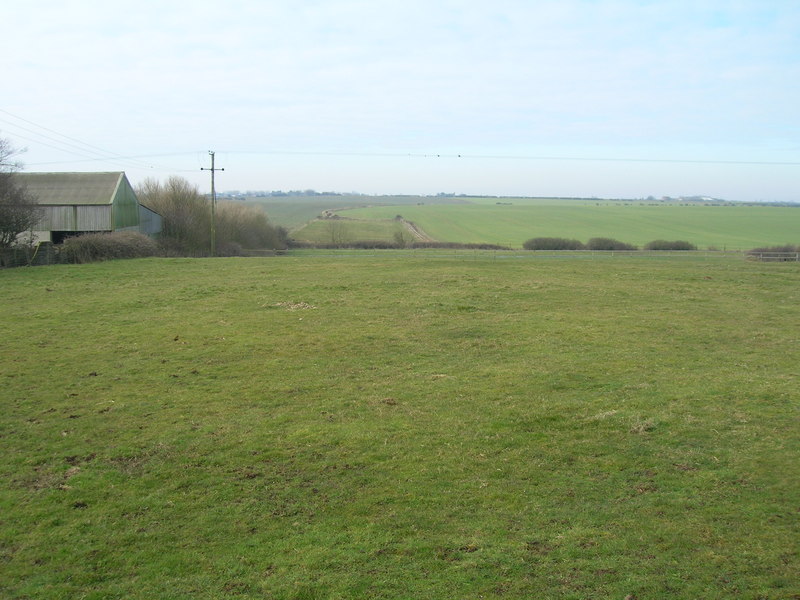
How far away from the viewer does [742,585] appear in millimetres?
6145

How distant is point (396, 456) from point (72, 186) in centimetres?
4302

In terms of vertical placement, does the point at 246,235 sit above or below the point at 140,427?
above

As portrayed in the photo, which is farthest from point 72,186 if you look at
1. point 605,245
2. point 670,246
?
point 670,246

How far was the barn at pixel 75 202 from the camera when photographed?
4353 centimetres

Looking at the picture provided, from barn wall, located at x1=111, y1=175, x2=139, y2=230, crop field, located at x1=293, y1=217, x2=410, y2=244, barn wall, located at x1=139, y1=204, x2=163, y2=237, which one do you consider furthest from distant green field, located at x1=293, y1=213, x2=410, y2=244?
barn wall, located at x1=111, y1=175, x2=139, y2=230

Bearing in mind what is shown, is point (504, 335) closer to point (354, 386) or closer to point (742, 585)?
point (354, 386)

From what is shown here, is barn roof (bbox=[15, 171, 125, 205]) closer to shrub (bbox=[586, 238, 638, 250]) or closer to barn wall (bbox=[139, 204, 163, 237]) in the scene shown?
barn wall (bbox=[139, 204, 163, 237])

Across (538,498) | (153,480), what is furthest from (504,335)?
(153,480)

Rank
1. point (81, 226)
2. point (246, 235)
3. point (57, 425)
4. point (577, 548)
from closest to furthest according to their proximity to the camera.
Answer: point (577, 548)
point (57, 425)
point (81, 226)
point (246, 235)

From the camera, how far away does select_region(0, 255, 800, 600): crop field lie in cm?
660

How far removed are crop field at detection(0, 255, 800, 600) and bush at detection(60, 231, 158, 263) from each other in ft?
55.6

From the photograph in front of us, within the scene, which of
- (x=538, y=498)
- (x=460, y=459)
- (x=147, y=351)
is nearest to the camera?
(x=538, y=498)

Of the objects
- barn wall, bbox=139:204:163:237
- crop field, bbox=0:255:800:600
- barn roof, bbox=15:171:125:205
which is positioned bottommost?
crop field, bbox=0:255:800:600

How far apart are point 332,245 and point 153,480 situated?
67.6 metres
